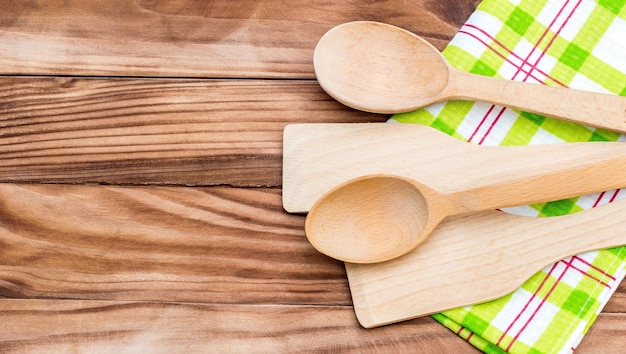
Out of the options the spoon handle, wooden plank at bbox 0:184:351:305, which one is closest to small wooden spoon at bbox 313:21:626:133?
the spoon handle

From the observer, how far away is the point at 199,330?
2.14 ft

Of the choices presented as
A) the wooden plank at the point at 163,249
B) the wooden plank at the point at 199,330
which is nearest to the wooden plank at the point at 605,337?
the wooden plank at the point at 199,330

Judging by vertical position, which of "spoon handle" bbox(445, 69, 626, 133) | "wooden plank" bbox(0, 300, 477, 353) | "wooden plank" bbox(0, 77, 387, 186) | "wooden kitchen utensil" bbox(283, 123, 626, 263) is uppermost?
"spoon handle" bbox(445, 69, 626, 133)

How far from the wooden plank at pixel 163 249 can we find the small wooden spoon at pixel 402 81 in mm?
137

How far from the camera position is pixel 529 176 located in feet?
2.01

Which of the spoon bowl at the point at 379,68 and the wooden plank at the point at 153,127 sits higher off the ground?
the spoon bowl at the point at 379,68

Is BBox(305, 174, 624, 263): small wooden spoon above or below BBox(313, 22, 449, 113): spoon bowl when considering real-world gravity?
below

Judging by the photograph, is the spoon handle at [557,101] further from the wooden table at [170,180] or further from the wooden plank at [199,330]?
the wooden plank at [199,330]

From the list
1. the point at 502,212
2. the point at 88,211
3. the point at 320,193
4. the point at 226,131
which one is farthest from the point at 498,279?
the point at 88,211

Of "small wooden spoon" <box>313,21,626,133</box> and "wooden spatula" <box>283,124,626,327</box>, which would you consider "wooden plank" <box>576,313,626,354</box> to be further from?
"small wooden spoon" <box>313,21,626,133</box>

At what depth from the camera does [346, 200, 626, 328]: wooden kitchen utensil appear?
63 cm

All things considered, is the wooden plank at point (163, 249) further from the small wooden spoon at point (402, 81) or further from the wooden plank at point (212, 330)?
the small wooden spoon at point (402, 81)

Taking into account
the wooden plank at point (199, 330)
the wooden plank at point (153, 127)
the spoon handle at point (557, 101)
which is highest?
the spoon handle at point (557, 101)

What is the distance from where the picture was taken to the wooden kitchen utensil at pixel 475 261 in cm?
63
